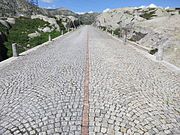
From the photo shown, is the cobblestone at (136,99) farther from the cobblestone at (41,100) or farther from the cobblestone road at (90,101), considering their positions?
the cobblestone at (41,100)

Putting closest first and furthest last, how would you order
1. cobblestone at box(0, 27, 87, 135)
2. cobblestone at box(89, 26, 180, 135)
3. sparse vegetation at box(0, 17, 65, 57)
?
1. cobblestone at box(0, 27, 87, 135)
2. cobblestone at box(89, 26, 180, 135)
3. sparse vegetation at box(0, 17, 65, 57)

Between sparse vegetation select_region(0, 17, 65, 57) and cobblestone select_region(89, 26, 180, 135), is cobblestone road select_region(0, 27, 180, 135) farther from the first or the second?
sparse vegetation select_region(0, 17, 65, 57)

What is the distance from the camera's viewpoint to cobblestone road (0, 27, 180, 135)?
4.01 meters

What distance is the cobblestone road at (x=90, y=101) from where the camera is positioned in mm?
4011

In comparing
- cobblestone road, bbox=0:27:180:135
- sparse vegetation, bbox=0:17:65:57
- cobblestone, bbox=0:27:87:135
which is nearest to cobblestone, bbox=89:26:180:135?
cobblestone road, bbox=0:27:180:135

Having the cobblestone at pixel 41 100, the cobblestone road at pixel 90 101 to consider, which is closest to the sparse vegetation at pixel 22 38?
the cobblestone at pixel 41 100

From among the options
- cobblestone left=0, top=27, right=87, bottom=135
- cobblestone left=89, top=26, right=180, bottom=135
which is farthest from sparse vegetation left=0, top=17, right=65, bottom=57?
cobblestone left=89, top=26, right=180, bottom=135

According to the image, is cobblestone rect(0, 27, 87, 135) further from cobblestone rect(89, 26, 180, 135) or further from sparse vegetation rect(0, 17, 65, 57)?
sparse vegetation rect(0, 17, 65, 57)

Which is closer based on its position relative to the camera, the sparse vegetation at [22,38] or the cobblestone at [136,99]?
the cobblestone at [136,99]

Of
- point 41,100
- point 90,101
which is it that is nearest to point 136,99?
point 90,101

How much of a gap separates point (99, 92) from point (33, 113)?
2257mm

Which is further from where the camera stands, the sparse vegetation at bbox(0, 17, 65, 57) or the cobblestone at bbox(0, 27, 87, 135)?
the sparse vegetation at bbox(0, 17, 65, 57)

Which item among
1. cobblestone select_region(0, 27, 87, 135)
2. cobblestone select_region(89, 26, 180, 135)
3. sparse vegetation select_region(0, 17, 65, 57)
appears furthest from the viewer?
sparse vegetation select_region(0, 17, 65, 57)

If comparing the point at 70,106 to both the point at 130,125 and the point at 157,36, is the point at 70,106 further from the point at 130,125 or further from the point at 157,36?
the point at 157,36
